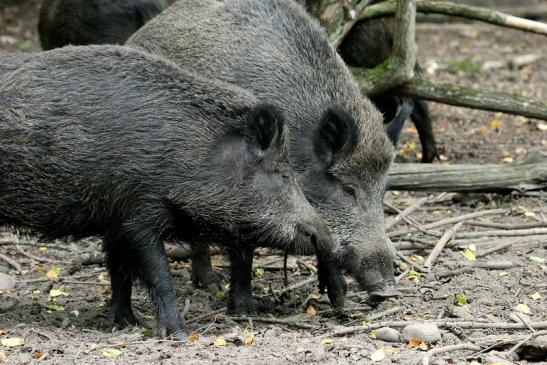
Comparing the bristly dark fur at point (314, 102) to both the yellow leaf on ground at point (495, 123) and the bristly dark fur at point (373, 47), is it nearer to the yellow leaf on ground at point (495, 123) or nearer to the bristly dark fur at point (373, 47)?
the bristly dark fur at point (373, 47)

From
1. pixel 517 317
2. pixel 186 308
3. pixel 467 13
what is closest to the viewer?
pixel 517 317

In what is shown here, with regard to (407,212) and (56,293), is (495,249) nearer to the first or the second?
(407,212)

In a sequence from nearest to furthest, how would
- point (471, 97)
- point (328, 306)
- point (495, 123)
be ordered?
1. point (328, 306)
2. point (471, 97)
3. point (495, 123)

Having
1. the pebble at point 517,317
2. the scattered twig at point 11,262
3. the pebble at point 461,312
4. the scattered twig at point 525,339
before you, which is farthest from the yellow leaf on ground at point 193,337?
the scattered twig at point 11,262

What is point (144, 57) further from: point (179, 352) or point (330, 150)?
point (179, 352)

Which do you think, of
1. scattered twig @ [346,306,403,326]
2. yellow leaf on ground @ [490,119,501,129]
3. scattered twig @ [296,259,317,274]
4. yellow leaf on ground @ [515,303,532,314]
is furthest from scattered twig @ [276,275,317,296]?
yellow leaf on ground @ [490,119,501,129]

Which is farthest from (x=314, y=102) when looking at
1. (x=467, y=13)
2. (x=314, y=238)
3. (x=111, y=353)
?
(x=467, y=13)

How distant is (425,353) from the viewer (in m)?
5.62

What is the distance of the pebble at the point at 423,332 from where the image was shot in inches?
236

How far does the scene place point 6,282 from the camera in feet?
24.1

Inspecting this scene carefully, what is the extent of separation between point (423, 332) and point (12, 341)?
245 centimetres

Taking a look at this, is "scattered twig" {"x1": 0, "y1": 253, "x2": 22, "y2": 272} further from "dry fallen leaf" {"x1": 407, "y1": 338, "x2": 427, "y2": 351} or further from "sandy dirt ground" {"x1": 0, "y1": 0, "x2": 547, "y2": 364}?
"dry fallen leaf" {"x1": 407, "y1": 338, "x2": 427, "y2": 351}

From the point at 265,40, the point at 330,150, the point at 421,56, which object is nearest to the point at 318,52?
the point at 265,40

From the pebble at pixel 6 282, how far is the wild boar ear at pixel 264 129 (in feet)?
7.50
